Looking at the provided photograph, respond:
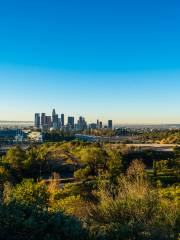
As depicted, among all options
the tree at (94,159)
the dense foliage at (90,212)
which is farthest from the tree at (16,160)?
the tree at (94,159)

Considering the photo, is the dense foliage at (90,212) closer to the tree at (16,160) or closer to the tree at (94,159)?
the tree at (16,160)

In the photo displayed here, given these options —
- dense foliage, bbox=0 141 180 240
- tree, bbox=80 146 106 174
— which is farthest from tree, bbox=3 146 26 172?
tree, bbox=80 146 106 174

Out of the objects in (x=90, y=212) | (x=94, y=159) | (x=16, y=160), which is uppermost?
(x=90, y=212)

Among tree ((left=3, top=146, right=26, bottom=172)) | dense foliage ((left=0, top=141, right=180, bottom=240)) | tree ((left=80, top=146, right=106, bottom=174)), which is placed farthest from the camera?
tree ((left=80, top=146, right=106, bottom=174))

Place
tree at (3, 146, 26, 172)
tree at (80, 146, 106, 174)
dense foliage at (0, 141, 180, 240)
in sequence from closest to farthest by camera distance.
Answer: dense foliage at (0, 141, 180, 240) → tree at (3, 146, 26, 172) → tree at (80, 146, 106, 174)

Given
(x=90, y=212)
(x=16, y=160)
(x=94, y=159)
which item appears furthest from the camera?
(x=94, y=159)

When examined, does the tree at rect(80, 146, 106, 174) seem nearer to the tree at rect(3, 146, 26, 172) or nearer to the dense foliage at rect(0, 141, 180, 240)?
the dense foliage at rect(0, 141, 180, 240)

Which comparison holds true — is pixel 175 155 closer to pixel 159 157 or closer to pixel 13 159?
pixel 159 157

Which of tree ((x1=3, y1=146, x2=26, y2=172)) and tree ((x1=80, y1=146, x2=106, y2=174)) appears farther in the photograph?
tree ((x1=80, y1=146, x2=106, y2=174))

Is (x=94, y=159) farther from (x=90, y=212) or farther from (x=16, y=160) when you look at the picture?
(x=90, y=212)

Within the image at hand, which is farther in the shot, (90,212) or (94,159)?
(94,159)

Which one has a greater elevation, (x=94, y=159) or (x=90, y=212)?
(x=90, y=212)

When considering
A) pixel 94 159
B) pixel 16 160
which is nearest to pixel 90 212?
pixel 16 160
